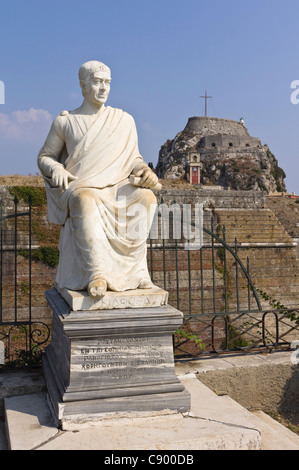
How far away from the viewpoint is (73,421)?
100 inches

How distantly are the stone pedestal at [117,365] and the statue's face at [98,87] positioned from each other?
65.4 inches

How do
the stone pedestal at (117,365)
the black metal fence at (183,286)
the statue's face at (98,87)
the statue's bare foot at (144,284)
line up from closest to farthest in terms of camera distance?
the stone pedestal at (117,365) < the statue's bare foot at (144,284) < the statue's face at (98,87) < the black metal fence at (183,286)

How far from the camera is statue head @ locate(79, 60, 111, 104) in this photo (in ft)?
10.4

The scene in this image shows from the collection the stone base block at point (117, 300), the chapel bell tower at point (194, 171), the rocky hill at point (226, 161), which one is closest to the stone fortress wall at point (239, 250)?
the stone base block at point (117, 300)

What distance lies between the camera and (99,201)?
2.93 metres

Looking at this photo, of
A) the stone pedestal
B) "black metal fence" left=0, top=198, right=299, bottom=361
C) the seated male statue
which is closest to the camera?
the stone pedestal

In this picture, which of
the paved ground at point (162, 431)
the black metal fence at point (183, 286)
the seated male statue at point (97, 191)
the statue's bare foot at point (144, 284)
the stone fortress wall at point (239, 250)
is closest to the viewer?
the paved ground at point (162, 431)

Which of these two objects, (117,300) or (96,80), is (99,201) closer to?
(117,300)

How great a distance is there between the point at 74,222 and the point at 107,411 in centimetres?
131

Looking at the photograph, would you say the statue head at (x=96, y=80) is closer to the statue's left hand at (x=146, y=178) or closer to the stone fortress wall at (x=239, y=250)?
the statue's left hand at (x=146, y=178)

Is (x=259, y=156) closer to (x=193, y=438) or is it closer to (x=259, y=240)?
(x=259, y=240)

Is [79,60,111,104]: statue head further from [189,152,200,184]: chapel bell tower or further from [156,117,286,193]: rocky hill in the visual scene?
[156,117,286,193]: rocky hill

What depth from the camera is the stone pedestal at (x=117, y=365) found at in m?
2.60

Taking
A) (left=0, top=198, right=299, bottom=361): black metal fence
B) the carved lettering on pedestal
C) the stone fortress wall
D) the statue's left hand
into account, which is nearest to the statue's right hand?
the statue's left hand
